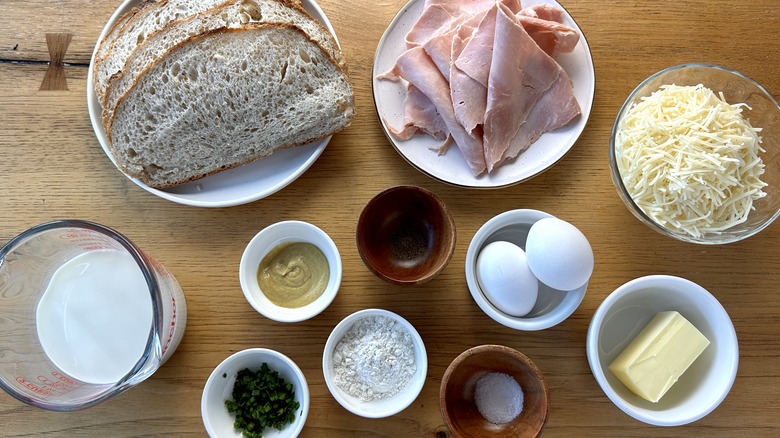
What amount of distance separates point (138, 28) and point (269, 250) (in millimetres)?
571

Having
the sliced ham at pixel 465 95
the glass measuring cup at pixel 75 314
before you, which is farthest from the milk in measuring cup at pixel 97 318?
the sliced ham at pixel 465 95

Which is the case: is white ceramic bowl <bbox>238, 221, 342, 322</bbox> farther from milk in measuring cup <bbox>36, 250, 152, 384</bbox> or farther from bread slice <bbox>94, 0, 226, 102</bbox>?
bread slice <bbox>94, 0, 226, 102</bbox>

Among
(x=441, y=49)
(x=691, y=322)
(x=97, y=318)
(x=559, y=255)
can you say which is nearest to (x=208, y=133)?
(x=97, y=318)

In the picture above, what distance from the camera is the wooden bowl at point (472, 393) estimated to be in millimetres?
1129

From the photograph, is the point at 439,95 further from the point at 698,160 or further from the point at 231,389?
the point at 231,389

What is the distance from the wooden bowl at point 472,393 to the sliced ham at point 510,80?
411 mm

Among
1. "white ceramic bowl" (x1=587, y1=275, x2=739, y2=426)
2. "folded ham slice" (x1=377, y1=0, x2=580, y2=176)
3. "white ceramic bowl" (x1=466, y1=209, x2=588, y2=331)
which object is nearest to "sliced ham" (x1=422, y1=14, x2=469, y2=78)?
"folded ham slice" (x1=377, y1=0, x2=580, y2=176)

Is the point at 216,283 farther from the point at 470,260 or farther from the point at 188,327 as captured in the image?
the point at 470,260

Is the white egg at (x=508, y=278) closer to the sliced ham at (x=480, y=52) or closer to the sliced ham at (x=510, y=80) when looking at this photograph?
the sliced ham at (x=510, y=80)

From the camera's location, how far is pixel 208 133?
1261 mm

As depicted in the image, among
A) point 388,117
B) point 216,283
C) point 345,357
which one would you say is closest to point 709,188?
point 388,117

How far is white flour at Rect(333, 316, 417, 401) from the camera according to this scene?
1195 mm

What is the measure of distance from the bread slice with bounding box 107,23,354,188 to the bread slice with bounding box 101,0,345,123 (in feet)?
0.09

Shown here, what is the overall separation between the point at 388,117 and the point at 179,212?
0.54m
